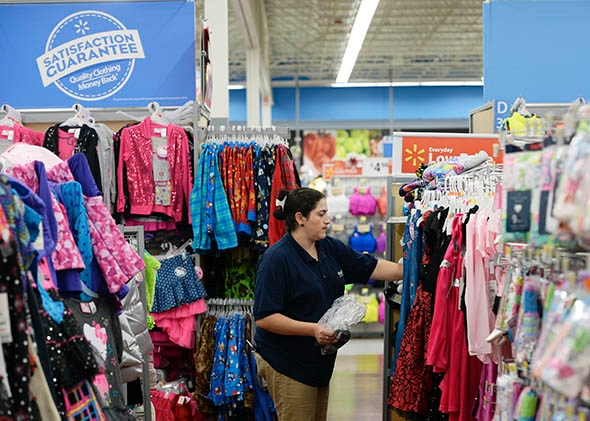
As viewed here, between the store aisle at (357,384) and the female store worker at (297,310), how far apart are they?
2.48 meters

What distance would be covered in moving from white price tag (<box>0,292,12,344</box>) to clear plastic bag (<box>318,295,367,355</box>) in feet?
6.19

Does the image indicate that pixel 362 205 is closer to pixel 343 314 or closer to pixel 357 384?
pixel 357 384

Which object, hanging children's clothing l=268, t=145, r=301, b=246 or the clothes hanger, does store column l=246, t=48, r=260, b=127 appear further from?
hanging children's clothing l=268, t=145, r=301, b=246

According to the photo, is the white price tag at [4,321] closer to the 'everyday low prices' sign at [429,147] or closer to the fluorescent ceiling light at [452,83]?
the 'everyday low prices' sign at [429,147]

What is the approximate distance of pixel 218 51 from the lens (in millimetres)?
7070

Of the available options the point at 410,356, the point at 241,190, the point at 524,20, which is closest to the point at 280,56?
the point at 524,20

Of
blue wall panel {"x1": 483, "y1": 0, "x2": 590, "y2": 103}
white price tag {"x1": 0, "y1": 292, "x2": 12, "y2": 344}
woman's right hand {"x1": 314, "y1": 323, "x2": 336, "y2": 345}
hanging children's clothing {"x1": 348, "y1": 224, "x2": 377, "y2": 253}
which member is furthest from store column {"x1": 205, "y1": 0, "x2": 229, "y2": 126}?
white price tag {"x1": 0, "y1": 292, "x2": 12, "y2": 344}

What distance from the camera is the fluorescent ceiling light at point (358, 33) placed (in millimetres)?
10109

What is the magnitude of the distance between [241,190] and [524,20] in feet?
9.97

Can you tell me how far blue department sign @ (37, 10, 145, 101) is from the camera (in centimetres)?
575

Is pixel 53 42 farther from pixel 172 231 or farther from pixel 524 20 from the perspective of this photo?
pixel 524 20

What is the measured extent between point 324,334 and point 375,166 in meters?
8.05

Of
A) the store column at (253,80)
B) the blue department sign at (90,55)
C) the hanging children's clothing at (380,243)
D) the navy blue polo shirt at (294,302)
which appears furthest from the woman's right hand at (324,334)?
the store column at (253,80)

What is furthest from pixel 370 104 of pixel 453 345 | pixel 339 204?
pixel 453 345
